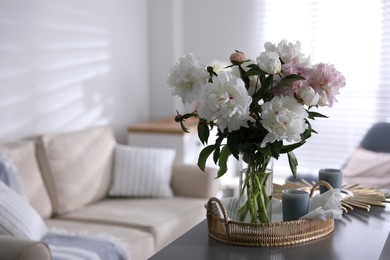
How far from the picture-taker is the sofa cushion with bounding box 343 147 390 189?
10.8 feet

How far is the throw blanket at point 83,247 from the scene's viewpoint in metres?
2.32

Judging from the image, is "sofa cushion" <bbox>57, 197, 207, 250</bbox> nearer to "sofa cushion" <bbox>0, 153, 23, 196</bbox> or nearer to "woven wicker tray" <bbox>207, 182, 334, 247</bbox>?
"sofa cushion" <bbox>0, 153, 23, 196</bbox>

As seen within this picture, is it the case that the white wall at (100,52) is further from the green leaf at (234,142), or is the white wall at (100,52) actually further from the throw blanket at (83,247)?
the green leaf at (234,142)

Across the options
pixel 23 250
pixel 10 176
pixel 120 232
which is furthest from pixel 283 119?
pixel 10 176

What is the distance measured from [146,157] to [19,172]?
90cm

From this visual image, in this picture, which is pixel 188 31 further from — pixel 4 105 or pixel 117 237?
pixel 117 237

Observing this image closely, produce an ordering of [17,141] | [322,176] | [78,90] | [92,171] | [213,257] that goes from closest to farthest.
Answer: [213,257] < [322,176] < [17,141] < [92,171] < [78,90]

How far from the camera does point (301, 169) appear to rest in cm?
405

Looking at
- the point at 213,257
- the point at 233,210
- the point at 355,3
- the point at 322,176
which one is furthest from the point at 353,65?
the point at 213,257

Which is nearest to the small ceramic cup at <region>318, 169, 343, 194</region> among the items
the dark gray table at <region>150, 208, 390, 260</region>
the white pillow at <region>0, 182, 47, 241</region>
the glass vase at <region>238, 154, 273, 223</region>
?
the dark gray table at <region>150, 208, 390, 260</region>

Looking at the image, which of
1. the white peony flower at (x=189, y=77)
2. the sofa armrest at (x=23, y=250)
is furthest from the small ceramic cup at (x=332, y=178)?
the sofa armrest at (x=23, y=250)

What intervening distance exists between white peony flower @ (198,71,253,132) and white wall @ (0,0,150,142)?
186 centimetres

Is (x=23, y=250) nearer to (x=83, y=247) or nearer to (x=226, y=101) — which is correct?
(x=83, y=247)

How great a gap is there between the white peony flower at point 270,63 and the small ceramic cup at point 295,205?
38cm
